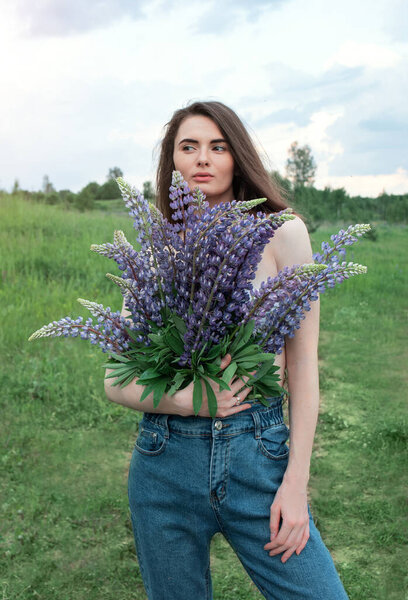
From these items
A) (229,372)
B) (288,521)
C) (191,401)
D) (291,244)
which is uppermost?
(291,244)

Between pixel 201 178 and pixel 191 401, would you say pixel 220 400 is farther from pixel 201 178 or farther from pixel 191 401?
pixel 201 178

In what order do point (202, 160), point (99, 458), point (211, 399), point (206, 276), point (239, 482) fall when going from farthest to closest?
point (99, 458) → point (202, 160) → point (239, 482) → point (211, 399) → point (206, 276)

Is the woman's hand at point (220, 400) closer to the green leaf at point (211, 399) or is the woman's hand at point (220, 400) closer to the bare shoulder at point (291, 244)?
the green leaf at point (211, 399)

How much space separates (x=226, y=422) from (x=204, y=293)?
459 mm

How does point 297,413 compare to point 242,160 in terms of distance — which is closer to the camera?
point 297,413

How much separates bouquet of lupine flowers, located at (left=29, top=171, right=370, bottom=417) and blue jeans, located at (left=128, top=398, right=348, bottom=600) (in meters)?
0.17

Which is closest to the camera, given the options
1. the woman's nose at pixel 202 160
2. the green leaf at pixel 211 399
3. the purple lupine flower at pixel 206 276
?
the purple lupine flower at pixel 206 276

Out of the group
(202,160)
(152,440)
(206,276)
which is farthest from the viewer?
(202,160)

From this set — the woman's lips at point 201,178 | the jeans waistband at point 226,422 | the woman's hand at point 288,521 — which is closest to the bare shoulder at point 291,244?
the woman's lips at point 201,178

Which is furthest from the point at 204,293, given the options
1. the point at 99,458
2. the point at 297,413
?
the point at 99,458

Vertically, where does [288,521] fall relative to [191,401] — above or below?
below

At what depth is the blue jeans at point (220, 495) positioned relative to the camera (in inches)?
73.8

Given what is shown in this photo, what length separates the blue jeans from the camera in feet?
6.15

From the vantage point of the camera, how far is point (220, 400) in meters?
1.83
